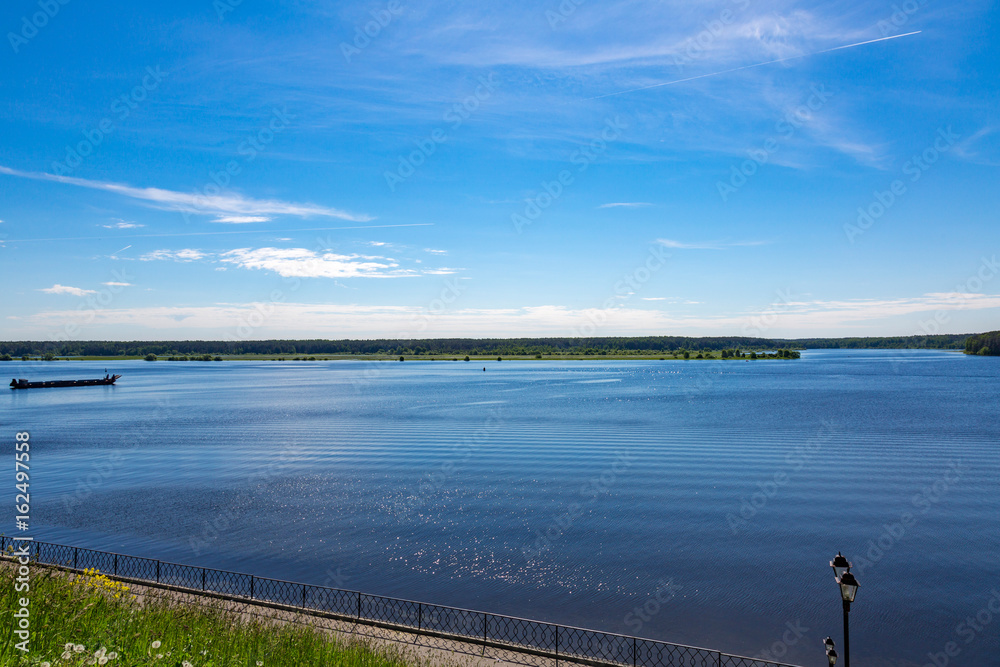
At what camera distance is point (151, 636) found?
39.6ft

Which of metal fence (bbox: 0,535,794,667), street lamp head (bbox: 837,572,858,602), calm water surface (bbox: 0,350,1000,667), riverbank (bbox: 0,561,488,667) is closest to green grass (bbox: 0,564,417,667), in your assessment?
riverbank (bbox: 0,561,488,667)

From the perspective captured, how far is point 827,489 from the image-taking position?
3641cm

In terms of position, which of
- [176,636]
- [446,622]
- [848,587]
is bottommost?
[446,622]

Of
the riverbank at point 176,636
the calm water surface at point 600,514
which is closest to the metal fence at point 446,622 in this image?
the riverbank at point 176,636

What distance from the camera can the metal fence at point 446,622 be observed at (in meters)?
14.9

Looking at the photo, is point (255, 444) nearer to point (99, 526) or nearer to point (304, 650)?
point (99, 526)

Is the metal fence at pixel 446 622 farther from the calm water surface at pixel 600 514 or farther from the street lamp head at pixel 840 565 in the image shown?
A: the street lamp head at pixel 840 565

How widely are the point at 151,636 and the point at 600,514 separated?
2260 centimetres

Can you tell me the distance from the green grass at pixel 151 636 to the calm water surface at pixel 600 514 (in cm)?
746

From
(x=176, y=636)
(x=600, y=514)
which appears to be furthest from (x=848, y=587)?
(x=600, y=514)

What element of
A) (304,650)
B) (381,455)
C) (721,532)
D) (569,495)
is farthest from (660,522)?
(381,455)

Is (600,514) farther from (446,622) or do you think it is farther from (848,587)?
(848,587)

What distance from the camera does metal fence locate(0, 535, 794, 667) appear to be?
48.9ft

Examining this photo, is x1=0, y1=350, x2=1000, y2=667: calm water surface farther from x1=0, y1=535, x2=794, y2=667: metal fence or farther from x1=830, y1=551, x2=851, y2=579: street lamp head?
x1=830, y1=551, x2=851, y2=579: street lamp head
